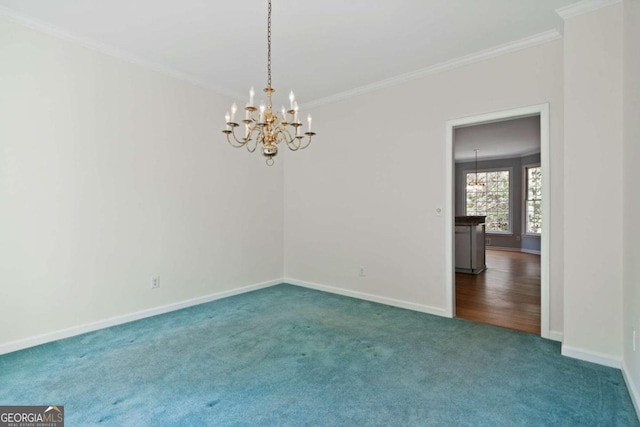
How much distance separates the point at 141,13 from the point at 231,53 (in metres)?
0.87

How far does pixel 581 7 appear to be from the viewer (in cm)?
257

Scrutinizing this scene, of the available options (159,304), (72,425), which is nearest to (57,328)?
(159,304)

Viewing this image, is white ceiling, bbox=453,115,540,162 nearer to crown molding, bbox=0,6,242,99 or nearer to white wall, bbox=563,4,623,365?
white wall, bbox=563,4,623,365

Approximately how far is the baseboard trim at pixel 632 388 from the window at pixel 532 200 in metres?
7.59

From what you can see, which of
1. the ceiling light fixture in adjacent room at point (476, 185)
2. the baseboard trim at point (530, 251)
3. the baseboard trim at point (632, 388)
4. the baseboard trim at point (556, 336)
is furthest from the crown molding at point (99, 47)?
the baseboard trim at point (530, 251)

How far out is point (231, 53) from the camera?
337 centimetres

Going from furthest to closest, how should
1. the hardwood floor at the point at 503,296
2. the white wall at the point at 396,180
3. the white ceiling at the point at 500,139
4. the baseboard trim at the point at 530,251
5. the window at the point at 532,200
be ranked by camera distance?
1. the window at the point at 532,200
2. the baseboard trim at the point at 530,251
3. the white ceiling at the point at 500,139
4. the hardwood floor at the point at 503,296
5. the white wall at the point at 396,180

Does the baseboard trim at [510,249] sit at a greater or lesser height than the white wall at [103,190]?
lesser

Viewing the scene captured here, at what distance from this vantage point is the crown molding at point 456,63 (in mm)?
3023

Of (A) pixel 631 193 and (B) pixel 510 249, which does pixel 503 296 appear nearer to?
(A) pixel 631 193

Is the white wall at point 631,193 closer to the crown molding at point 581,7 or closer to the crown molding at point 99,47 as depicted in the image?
the crown molding at point 581,7

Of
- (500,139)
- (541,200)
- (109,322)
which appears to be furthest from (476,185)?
(109,322)

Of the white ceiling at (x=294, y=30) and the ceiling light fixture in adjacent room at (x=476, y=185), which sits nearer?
the white ceiling at (x=294, y=30)

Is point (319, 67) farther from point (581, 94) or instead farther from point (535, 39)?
point (581, 94)
